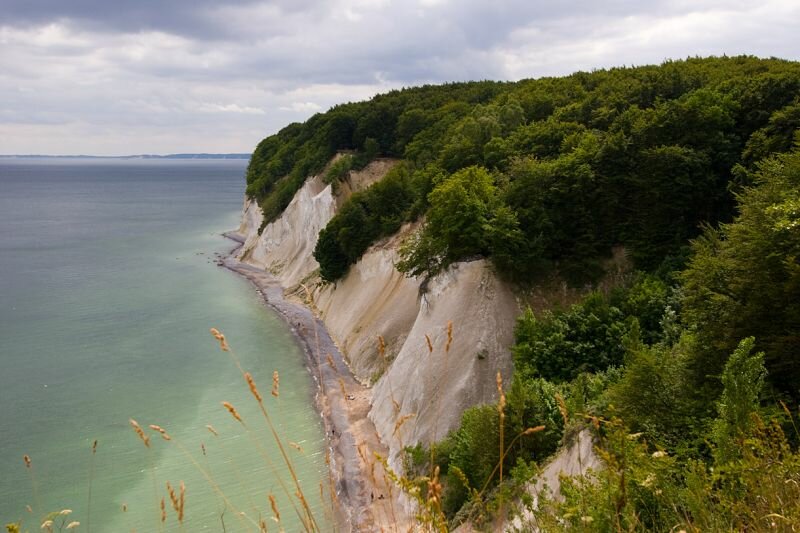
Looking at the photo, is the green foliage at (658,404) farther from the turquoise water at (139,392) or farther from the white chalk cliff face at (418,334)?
the turquoise water at (139,392)

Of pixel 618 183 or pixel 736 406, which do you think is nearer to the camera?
pixel 736 406

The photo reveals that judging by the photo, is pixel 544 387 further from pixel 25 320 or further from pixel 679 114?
pixel 25 320

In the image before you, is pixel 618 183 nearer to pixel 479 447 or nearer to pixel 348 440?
pixel 479 447

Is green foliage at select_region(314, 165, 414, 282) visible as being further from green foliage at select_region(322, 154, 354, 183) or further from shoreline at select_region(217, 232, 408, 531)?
green foliage at select_region(322, 154, 354, 183)

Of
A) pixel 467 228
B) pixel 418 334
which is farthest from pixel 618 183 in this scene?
pixel 418 334

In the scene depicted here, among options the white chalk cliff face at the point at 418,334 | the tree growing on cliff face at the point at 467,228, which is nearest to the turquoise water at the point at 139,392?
the white chalk cliff face at the point at 418,334

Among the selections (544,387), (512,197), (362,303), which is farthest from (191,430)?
(512,197)
